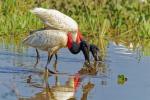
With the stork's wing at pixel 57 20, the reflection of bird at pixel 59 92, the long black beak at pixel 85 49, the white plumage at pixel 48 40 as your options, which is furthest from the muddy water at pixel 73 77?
the stork's wing at pixel 57 20

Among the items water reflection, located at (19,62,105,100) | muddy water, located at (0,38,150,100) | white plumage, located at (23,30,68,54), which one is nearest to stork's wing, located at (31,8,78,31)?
white plumage, located at (23,30,68,54)

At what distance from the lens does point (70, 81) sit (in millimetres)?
8930

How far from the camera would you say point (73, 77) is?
926 centimetres

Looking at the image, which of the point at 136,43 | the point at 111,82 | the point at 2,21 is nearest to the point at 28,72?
the point at 111,82

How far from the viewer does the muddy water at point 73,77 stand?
26.2ft

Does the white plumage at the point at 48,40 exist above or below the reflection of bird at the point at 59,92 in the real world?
above

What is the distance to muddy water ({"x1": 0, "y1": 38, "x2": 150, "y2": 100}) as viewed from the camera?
799 centimetres

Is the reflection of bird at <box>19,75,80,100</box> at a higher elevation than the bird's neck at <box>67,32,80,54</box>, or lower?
lower

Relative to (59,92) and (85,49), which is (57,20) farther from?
(59,92)

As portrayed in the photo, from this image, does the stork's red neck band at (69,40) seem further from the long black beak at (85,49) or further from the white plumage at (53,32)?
the long black beak at (85,49)

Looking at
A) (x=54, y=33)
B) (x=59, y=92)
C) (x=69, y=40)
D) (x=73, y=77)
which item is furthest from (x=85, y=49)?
(x=59, y=92)

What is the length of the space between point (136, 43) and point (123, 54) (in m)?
1.97

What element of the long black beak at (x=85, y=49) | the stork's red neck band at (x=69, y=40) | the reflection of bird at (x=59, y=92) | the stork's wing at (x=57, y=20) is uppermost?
the stork's wing at (x=57, y=20)

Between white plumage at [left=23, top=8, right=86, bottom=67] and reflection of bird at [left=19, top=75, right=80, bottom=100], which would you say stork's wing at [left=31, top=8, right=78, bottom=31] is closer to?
white plumage at [left=23, top=8, right=86, bottom=67]
